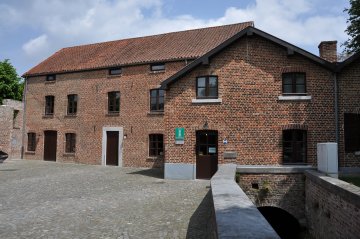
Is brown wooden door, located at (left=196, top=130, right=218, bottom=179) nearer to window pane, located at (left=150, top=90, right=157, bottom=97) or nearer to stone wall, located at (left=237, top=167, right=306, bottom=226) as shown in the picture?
stone wall, located at (left=237, top=167, right=306, bottom=226)

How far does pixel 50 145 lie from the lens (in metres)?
23.2

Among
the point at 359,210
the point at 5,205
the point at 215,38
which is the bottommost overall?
the point at 5,205

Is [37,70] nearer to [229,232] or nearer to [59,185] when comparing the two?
[59,185]

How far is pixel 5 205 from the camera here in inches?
341

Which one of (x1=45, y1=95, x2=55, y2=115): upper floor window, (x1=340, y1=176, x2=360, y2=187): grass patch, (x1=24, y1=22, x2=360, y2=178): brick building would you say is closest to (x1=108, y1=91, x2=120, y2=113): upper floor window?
(x1=45, y1=95, x2=55, y2=115): upper floor window

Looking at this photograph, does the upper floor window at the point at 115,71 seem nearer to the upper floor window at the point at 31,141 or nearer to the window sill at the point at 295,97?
the upper floor window at the point at 31,141

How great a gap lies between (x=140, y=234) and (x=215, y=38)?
16.5m

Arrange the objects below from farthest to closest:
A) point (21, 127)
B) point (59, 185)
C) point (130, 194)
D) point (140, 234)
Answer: point (21, 127) < point (59, 185) < point (130, 194) < point (140, 234)

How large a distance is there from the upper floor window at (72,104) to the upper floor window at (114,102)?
3.01 meters

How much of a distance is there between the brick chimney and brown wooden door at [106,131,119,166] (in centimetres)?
1298

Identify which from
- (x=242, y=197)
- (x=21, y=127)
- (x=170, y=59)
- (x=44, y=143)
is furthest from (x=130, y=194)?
(x=21, y=127)

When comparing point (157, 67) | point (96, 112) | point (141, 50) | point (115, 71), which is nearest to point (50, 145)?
point (96, 112)

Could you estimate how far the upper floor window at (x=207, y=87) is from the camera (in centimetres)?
1394

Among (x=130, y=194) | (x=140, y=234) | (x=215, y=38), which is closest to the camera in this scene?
(x=140, y=234)
